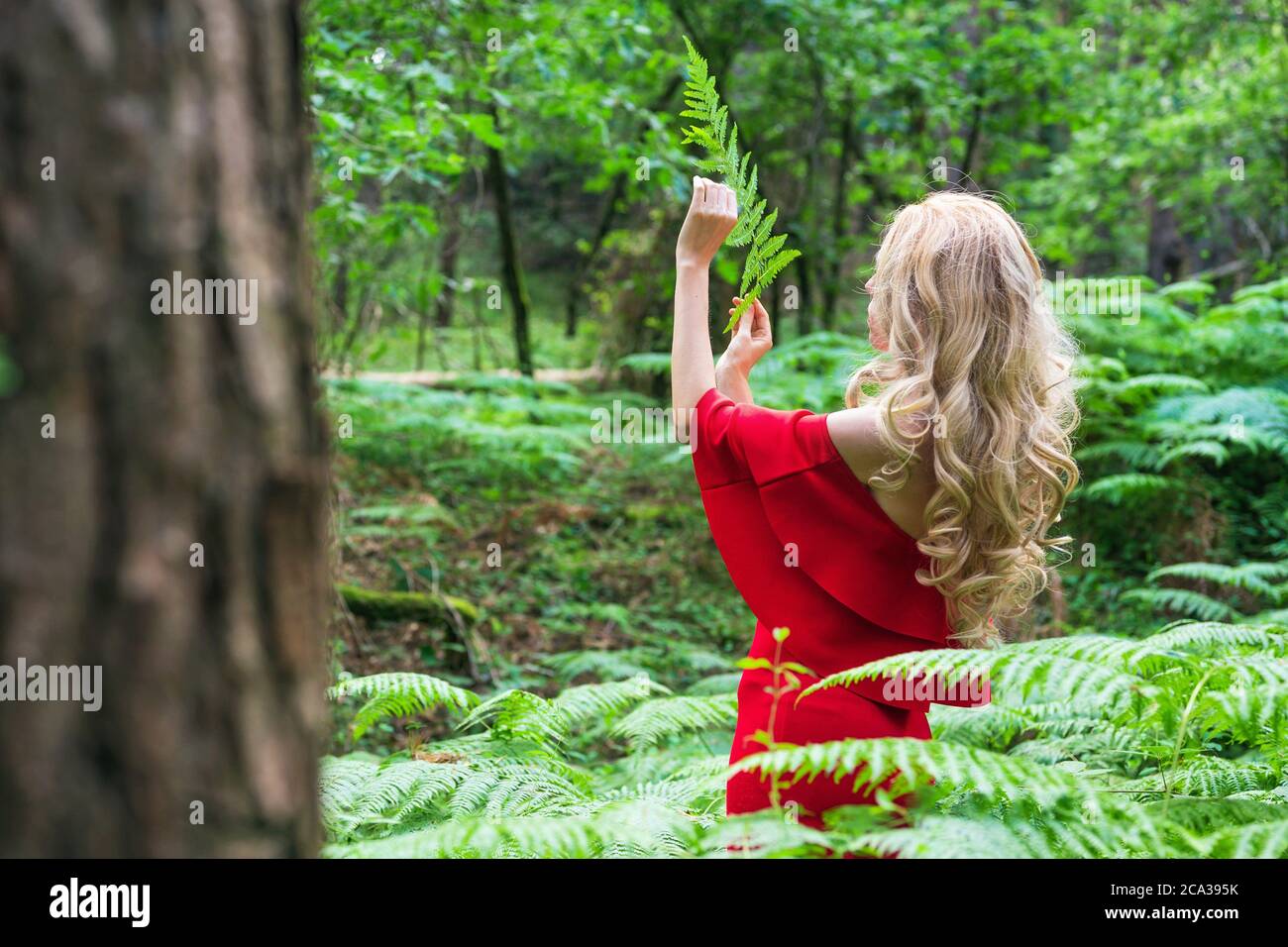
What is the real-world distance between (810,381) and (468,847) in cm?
663

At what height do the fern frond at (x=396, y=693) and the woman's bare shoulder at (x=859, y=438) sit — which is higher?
the woman's bare shoulder at (x=859, y=438)

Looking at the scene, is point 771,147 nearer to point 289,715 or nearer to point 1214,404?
point 1214,404

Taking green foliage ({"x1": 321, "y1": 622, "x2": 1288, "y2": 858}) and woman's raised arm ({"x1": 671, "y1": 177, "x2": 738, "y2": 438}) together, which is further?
woman's raised arm ({"x1": 671, "y1": 177, "x2": 738, "y2": 438})

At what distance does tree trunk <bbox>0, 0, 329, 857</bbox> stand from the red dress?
1195mm

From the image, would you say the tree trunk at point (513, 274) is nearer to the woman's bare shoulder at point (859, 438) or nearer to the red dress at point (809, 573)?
the red dress at point (809, 573)

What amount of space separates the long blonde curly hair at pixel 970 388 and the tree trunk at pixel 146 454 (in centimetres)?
134

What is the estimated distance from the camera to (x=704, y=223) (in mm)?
2223

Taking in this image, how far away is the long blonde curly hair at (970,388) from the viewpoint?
2.03m

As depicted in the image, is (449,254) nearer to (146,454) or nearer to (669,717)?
(669,717)

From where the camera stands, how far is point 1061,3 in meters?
14.4

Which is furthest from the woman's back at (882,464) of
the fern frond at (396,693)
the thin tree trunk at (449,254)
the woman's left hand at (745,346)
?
the thin tree trunk at (449,254)

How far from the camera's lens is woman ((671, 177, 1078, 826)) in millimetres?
2047

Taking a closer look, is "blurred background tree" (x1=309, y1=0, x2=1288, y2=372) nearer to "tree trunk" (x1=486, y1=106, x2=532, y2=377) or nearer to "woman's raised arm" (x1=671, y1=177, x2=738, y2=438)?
"tree trunk" (x1=486, y1=106, x2=532, y2=377)

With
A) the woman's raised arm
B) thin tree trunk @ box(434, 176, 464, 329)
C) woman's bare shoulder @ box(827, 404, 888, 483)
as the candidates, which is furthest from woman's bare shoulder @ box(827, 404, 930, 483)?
thin tree trunk @ box(434, 176, 464, 329)
